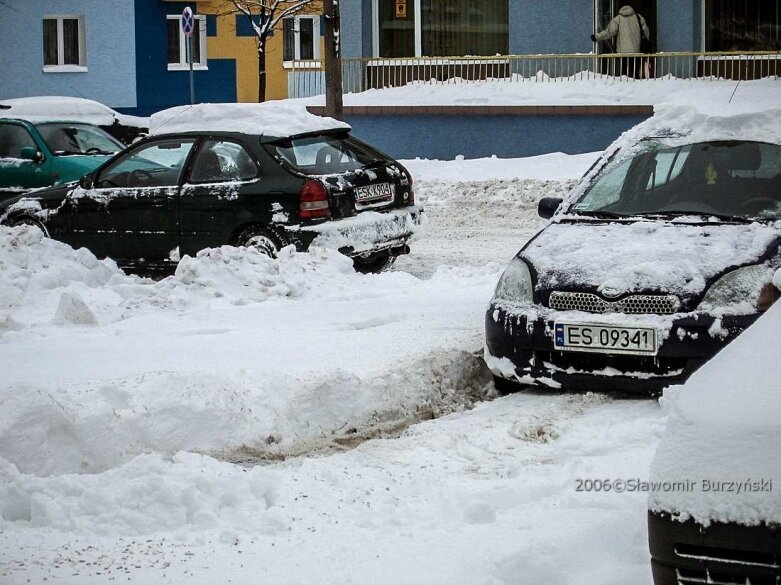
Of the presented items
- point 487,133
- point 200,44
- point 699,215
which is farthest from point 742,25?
point 200,44

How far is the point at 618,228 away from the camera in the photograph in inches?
293

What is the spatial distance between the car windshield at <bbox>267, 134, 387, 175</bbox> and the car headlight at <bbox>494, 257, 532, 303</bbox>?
13.8 feet

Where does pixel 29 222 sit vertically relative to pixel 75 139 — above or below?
below

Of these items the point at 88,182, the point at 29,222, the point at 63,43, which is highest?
the point at 63,43

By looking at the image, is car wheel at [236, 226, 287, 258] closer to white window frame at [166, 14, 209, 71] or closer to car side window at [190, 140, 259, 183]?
car side window at [190, 140, 259, 183]

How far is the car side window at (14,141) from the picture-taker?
1603 centimetres

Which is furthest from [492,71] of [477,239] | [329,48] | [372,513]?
[372,513]

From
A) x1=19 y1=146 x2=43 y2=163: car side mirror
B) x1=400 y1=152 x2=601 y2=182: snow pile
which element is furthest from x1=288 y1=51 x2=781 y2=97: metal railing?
x1=19 y1=146 x2=43 y2=163: car side mirror

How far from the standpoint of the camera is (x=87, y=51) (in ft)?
114

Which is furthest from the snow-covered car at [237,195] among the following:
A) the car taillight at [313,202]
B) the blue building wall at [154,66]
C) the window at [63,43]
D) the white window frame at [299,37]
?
the white window frame at [299,37]

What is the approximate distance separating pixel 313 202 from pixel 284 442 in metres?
4.76

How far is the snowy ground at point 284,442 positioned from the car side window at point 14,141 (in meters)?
6.02

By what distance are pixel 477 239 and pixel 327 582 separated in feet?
35.1

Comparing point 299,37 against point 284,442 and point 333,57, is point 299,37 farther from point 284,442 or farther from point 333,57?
point 284,442
